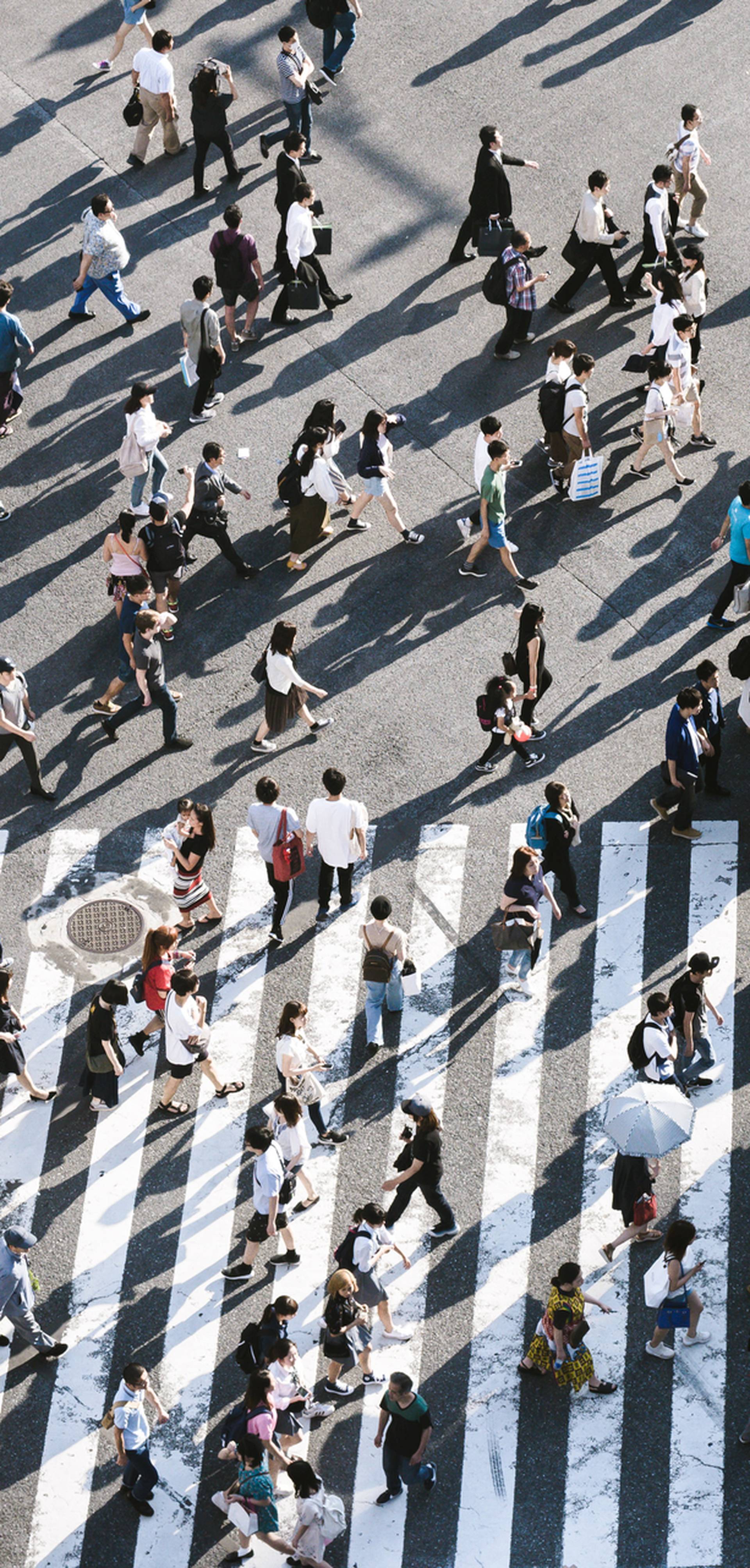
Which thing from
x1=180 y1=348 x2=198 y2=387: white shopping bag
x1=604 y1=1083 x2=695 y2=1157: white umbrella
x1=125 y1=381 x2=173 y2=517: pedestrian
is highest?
x1=180 y1=348 x2=198 y2=387: white shopping bag

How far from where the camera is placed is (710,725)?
17.9 metres

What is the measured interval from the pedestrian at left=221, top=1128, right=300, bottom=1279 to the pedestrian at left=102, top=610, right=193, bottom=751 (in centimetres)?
466

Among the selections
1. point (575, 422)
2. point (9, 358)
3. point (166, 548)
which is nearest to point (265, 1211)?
point (166, 548)

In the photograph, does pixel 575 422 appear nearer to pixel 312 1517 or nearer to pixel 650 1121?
pixel 650 1121

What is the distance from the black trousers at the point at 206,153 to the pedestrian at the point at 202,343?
2856 millimetres

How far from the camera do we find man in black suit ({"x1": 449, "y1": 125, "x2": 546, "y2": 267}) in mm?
22281

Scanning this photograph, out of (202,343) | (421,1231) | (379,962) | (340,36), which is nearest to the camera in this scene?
(421,1231)

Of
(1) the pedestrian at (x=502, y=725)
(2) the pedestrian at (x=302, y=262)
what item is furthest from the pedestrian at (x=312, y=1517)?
(2) the pedestrian at (x=302, y=262)

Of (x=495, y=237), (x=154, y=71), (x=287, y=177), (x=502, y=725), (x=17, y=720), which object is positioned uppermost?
(x=154, y=71)

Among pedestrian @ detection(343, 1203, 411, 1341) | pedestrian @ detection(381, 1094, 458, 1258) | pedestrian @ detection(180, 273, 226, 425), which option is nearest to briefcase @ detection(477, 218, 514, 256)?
pedestrian @ detection(180, 273, 226, 425)

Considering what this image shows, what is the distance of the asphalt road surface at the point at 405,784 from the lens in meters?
14.8

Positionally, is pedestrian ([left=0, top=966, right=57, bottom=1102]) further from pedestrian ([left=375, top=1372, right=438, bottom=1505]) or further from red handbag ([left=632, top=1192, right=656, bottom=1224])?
red handbag ([left=632, top=1192, right=656, bottom=1224])

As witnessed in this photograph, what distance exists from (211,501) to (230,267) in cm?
367

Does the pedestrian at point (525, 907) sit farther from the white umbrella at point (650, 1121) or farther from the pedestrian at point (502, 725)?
the white umbrella at point (650, 1121)
